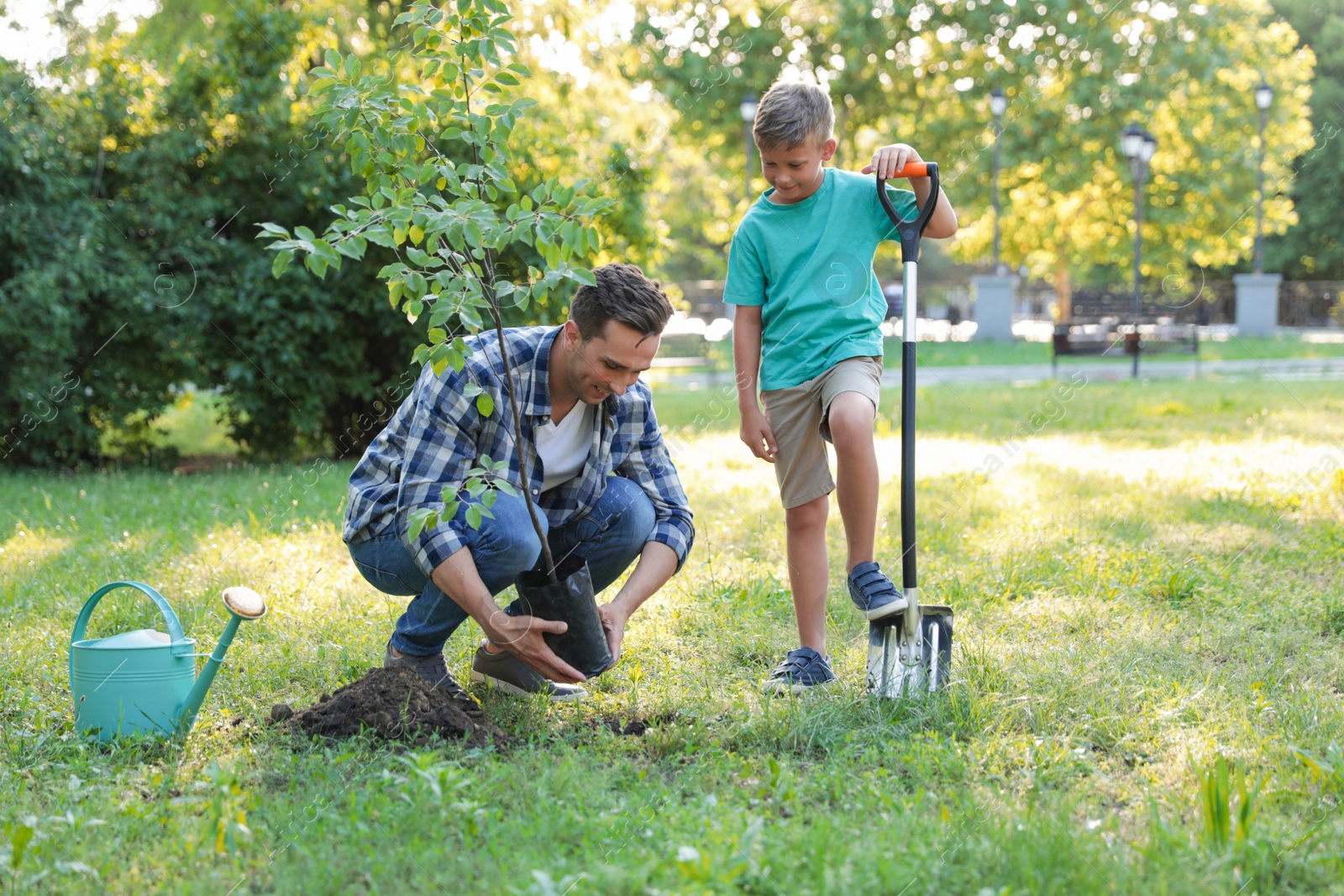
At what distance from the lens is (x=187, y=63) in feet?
24.6

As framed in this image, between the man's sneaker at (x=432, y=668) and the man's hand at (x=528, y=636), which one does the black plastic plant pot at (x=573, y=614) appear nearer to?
the man's hand at (x=528, y=636)

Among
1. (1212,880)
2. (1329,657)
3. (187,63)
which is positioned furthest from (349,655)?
(187,63)

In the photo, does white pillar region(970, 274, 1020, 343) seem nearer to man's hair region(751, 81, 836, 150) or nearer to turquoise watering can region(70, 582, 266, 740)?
man's hair region(751, 81, 836, 150)

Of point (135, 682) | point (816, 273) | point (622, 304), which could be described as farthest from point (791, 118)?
point (135, 682)

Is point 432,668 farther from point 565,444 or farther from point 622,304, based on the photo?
point 622,304

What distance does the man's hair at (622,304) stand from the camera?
2594mm

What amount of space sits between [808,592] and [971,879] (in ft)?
4.26

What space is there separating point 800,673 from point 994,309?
866 inches

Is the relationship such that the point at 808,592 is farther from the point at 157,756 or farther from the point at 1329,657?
the point at 157,756

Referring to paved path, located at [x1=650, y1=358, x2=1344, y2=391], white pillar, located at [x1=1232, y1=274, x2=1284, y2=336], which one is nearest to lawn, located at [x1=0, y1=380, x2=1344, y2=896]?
paved path, located at [x1=650, y1=358, x2=1344, y2=391]

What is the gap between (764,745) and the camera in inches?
103

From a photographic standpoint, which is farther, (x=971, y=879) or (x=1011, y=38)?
(x=1011, y=38)

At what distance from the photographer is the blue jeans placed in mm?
2707

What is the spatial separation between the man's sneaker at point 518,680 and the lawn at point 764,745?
0.06 meters
